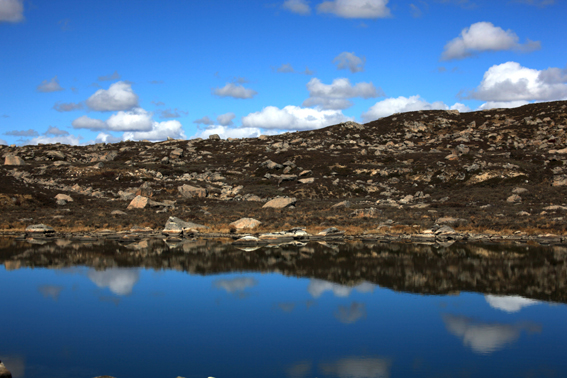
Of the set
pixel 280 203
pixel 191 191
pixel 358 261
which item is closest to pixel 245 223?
pixel 280 203

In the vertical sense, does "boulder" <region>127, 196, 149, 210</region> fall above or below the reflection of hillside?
above

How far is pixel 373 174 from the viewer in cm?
6938

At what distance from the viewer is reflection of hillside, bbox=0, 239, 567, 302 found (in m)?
21.2

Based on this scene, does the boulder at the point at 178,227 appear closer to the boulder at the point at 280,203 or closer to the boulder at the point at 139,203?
the boulder at the point at 280,203

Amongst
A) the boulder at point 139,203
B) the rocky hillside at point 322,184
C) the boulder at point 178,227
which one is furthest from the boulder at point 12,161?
the boulder at point 178,227

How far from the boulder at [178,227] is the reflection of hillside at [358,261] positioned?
10.0ft

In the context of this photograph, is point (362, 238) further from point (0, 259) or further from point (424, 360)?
point (0, 259)

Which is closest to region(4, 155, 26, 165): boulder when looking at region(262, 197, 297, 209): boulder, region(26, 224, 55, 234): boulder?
region(26, 224, 55, 234): boulder

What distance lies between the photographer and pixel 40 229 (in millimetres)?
36562

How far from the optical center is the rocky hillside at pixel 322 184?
41.2 m

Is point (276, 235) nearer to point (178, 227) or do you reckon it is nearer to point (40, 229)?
point (178, 227)

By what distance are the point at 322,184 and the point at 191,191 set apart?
1849cm

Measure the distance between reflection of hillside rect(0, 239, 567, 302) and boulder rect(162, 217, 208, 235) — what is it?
3061mm

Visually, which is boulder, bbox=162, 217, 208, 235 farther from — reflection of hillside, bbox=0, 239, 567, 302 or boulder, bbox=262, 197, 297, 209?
boulder, bbox=262, 197, 297, 209
